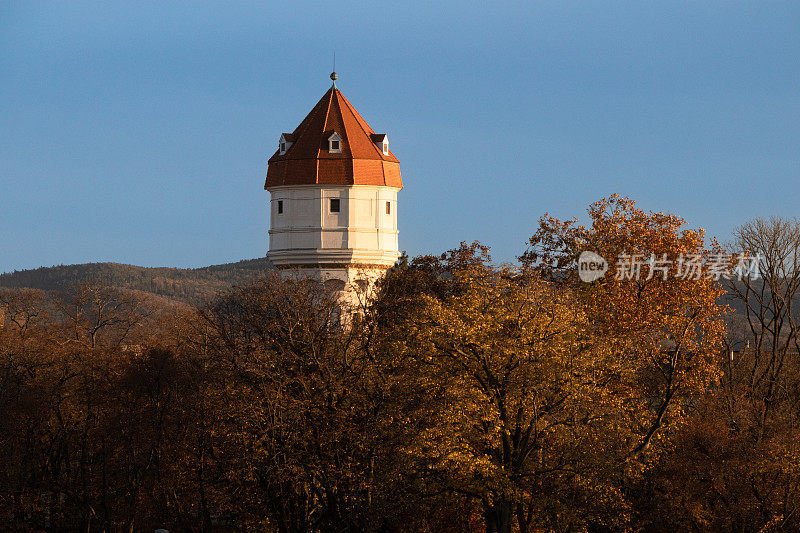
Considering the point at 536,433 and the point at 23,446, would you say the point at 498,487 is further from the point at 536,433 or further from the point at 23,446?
the point at 23,446

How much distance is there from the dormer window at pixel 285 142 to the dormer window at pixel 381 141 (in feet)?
15.0

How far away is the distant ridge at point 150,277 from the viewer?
445ft

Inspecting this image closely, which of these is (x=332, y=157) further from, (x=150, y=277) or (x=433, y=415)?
(x=150, y=277)

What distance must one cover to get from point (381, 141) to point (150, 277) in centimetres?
9459

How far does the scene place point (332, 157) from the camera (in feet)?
189

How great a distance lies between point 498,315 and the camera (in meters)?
33.4

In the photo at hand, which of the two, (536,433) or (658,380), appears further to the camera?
(658,380)

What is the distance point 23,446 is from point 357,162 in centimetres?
2264

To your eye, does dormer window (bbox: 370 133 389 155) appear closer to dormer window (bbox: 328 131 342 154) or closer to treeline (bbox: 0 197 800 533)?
dormer window (bbox: 328 131 342 154)

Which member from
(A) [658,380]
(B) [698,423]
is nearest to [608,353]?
(B) [698,423]

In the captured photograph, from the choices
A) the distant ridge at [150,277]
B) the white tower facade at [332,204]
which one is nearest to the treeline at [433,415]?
the white tower facade at [332,204]

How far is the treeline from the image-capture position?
32.8 m

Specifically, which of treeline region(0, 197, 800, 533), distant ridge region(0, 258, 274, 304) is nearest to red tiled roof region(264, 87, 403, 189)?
treeline region(0, 197, 800, 533)

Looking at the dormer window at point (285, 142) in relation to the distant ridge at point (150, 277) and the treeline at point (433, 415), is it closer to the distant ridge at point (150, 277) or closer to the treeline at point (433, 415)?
the treeline at point (433, 415)
